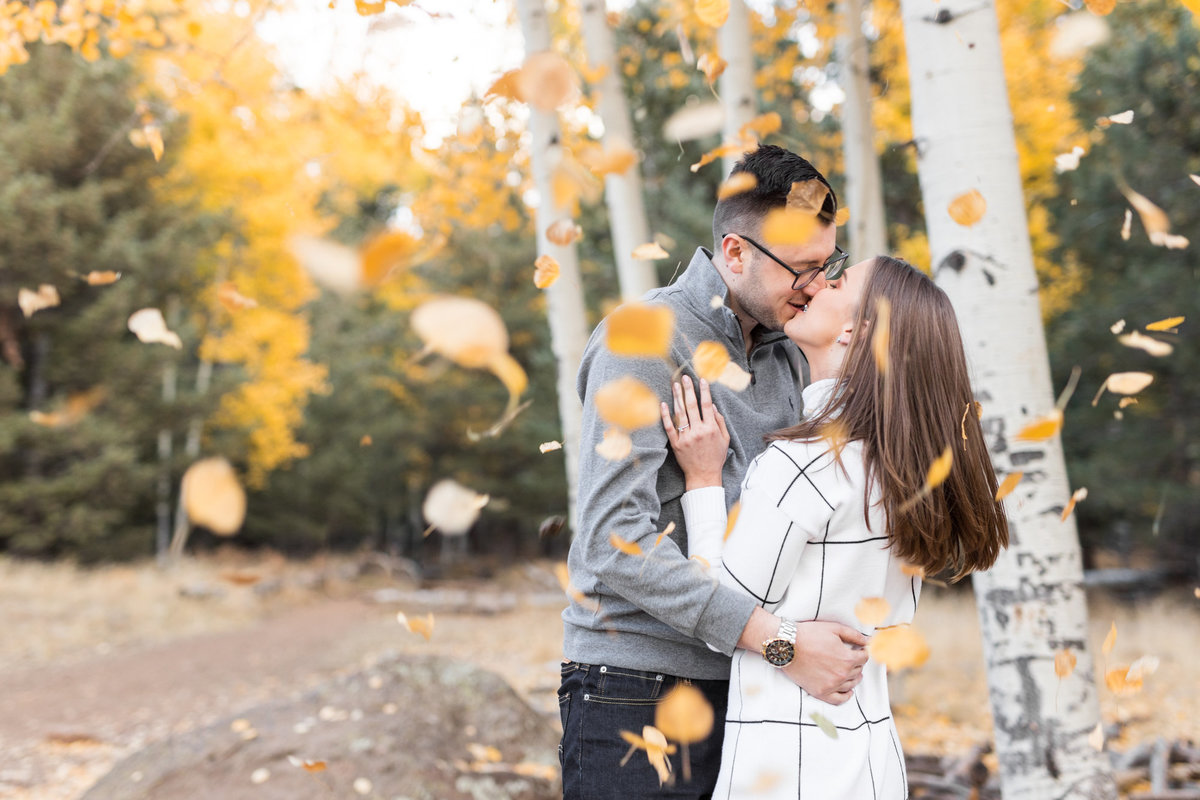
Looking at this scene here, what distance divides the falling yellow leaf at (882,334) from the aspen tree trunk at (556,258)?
8.44 feet

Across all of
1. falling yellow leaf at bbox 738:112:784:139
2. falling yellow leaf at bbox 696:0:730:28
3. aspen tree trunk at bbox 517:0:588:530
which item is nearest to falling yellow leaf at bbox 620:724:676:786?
falling yellow leaf at bbox 696:0:730:28

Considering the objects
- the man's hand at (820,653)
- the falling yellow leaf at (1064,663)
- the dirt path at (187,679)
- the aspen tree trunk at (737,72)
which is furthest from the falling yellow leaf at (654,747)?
the dirt path at (187,679)

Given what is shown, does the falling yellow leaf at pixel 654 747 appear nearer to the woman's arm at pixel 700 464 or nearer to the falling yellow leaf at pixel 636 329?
the woman's arm at pixel 700 464

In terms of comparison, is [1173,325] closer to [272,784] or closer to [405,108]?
[272,784]

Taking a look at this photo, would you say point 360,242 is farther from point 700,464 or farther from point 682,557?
point 682,557

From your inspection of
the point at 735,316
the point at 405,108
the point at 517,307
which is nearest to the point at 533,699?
the point at 735,316

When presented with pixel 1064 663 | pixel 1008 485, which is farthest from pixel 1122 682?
pixel 1008 485

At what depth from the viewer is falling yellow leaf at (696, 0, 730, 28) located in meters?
2.14

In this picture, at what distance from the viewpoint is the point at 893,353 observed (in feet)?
4.93

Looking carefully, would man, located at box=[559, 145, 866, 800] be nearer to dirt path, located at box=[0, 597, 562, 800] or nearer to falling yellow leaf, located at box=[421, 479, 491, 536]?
falling yellow leaf, located at box=[421, 479, 491, 536]

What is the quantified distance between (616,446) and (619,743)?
0.57m

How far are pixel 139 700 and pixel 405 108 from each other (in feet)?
20.0

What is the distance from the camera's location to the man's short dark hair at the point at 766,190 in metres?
1.70

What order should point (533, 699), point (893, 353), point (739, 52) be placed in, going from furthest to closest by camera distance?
1. point (533, 699)
2. point (739, 52)
3. point (893, 353)
